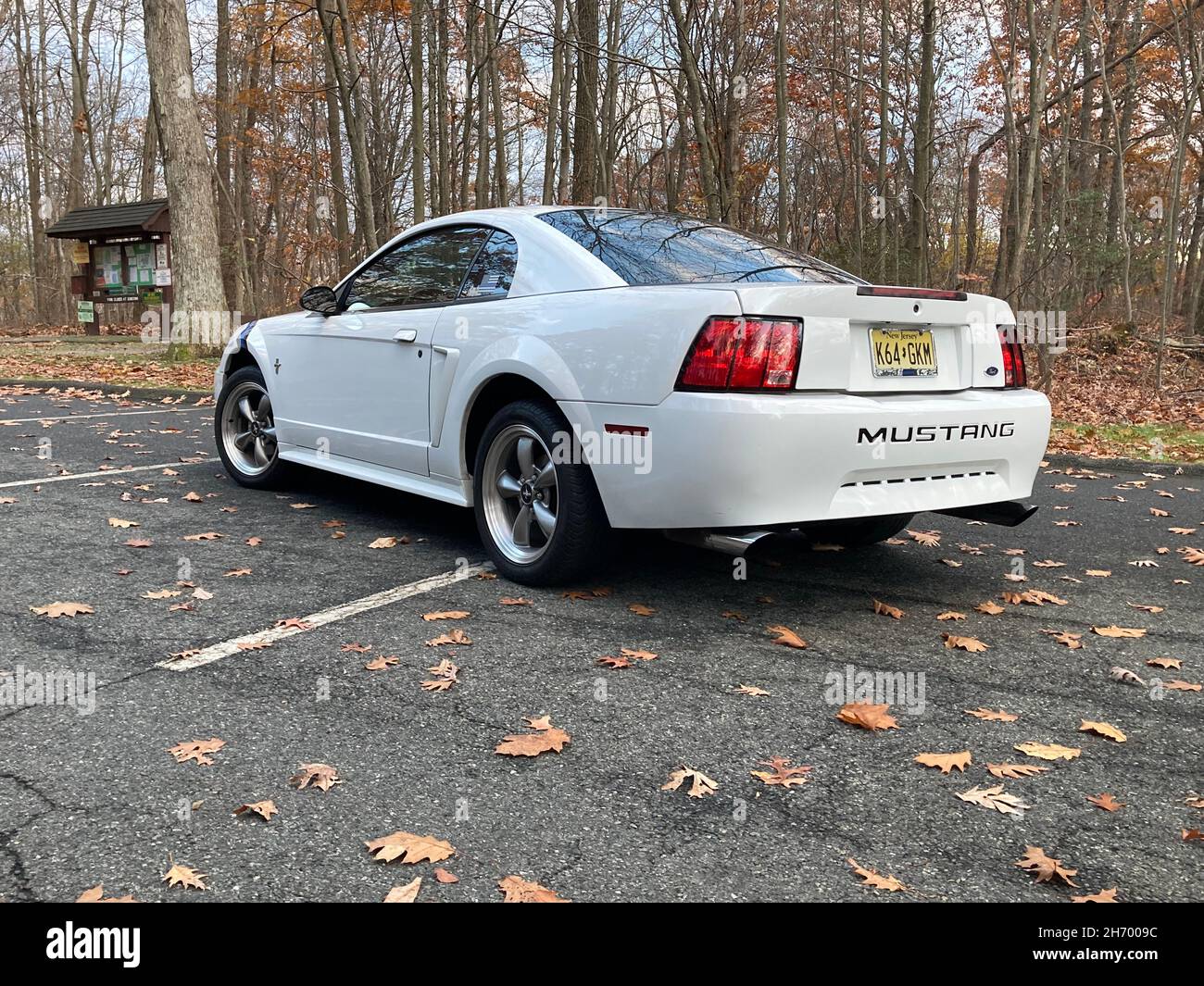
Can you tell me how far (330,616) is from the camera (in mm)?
4113

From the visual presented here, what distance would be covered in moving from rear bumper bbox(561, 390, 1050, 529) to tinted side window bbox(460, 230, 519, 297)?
90cm

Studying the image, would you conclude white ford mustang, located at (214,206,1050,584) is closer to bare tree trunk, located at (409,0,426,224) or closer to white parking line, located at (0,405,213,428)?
white parking line, located at (0,405,213,428)

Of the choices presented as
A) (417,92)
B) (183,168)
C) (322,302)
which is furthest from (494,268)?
(417,92)

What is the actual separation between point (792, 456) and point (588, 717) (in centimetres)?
123

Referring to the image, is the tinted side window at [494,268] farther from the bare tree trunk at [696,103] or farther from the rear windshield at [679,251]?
the bare tree trunk at [696,103]

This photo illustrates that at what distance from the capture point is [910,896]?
2.23 metres

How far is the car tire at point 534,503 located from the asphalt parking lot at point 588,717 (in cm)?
16

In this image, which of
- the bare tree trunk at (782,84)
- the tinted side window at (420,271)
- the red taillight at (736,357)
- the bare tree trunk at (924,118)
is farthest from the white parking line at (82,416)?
the bare tree trunk at (924,118)

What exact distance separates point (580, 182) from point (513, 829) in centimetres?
1222

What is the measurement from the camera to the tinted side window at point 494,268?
4820 mm

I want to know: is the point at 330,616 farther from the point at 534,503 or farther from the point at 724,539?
the point at 724,539

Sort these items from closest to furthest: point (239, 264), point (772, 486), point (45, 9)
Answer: point (772, 486) < point (239, 264) < point (45, 9)

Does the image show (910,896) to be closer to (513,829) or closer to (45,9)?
(513,829)

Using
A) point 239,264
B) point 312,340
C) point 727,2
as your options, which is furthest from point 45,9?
point 312,340
